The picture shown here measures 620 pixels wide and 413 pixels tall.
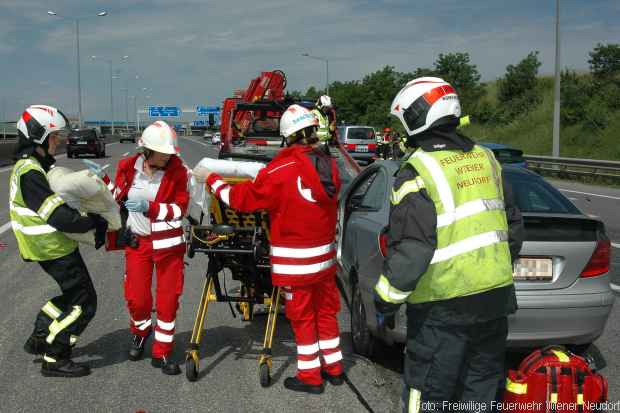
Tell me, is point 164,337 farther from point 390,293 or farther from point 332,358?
point 390,293

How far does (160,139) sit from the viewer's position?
4.93 m

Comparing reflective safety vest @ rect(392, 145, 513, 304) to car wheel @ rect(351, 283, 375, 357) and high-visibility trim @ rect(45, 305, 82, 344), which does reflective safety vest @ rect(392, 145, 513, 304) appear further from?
high-visibility trim @ rect(45, 305, 82, 344)

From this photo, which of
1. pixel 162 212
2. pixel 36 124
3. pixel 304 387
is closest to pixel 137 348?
pixel 162 212

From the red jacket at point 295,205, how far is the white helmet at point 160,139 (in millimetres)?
481

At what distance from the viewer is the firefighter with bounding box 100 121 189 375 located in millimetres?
4988

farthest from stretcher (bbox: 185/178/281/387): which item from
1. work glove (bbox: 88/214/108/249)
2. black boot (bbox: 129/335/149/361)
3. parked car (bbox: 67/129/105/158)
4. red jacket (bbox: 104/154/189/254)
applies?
parked car (bbox: 67/129/105/158)

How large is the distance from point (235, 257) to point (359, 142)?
88.9 feet

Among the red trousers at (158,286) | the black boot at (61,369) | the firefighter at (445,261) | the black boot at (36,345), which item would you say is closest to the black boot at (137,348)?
the red trousers at (158,286)

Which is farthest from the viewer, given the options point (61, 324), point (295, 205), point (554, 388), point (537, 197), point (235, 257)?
point (537, 197)

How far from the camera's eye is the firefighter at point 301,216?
4414mm

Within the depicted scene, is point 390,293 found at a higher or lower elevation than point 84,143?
higher

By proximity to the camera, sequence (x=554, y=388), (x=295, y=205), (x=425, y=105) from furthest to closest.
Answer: (x=295, y=205), (x=554, y=388), (x=425, y=105)

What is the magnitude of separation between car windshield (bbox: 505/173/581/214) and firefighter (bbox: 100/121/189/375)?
2.61 meters

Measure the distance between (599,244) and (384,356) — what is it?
70.2 inches
